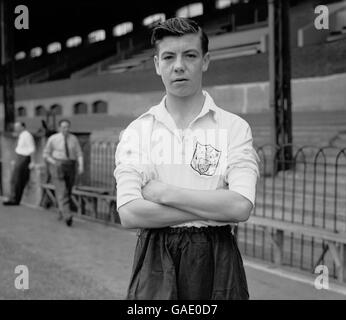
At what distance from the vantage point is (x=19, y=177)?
37.4ft

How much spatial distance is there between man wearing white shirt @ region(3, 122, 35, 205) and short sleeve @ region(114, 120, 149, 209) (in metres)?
9.65

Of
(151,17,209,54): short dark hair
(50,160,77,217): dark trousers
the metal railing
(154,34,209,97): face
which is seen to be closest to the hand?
(154,34,209,97): face

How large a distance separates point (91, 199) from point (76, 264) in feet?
12.3

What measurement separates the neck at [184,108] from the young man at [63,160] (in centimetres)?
713

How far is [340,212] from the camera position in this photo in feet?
22.1

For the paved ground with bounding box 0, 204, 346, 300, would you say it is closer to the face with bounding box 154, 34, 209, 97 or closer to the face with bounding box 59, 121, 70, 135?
the face with bounding box 59, 121, 70, 135

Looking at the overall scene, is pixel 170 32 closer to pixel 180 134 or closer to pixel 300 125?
pixel 180 134

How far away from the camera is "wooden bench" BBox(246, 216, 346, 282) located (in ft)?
17.6

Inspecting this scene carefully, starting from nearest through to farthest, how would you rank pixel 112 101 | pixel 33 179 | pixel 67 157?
pixel 67 157, pixel 33 179, pixel 112 101

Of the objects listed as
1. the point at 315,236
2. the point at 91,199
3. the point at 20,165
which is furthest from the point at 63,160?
the point at 315,236

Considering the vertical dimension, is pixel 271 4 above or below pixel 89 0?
below

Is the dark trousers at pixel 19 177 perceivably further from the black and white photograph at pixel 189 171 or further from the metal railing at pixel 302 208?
the metal railing at pixel 302 208
